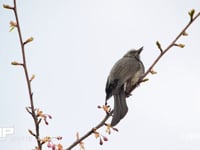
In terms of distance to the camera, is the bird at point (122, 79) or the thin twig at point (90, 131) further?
the bird at point (122, 79)

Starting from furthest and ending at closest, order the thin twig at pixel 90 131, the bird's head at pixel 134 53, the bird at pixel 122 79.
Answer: the bird's head at pixel 134 53
the bird at pixel 122 79
the thin twig at pixel 90 131

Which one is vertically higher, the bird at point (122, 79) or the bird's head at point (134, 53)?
the bird at point (122, 79)

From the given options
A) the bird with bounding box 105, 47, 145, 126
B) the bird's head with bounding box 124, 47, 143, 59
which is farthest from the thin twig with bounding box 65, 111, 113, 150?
the bird's head with bounding box 124, 47, 143, 59

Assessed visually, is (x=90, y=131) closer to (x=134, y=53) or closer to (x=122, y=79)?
(x=122, y=79)

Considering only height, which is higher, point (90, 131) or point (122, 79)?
point (90, 131)

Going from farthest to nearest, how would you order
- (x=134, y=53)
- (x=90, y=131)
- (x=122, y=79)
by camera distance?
1. (x=134, y=53)
2. (x=122, y=79)
3. (x=90, y=131)

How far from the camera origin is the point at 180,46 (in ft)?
9.54

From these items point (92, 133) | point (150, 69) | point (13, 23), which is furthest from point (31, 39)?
point (150, 69)

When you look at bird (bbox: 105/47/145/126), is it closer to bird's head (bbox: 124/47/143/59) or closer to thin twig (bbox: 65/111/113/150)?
bird's head (bbox: 124/47/143/59)

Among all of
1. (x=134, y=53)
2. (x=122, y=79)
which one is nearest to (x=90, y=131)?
(x=122, y=79)

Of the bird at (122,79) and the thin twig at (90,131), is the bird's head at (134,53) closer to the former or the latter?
the bird at (122,79)

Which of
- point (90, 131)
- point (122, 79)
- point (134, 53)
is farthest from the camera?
point (134, 53)

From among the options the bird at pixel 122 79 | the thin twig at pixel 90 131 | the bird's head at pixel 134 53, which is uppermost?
the thin twig at pixel 90 131

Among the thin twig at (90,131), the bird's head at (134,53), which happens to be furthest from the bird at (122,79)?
the thin twig at (90,131)
